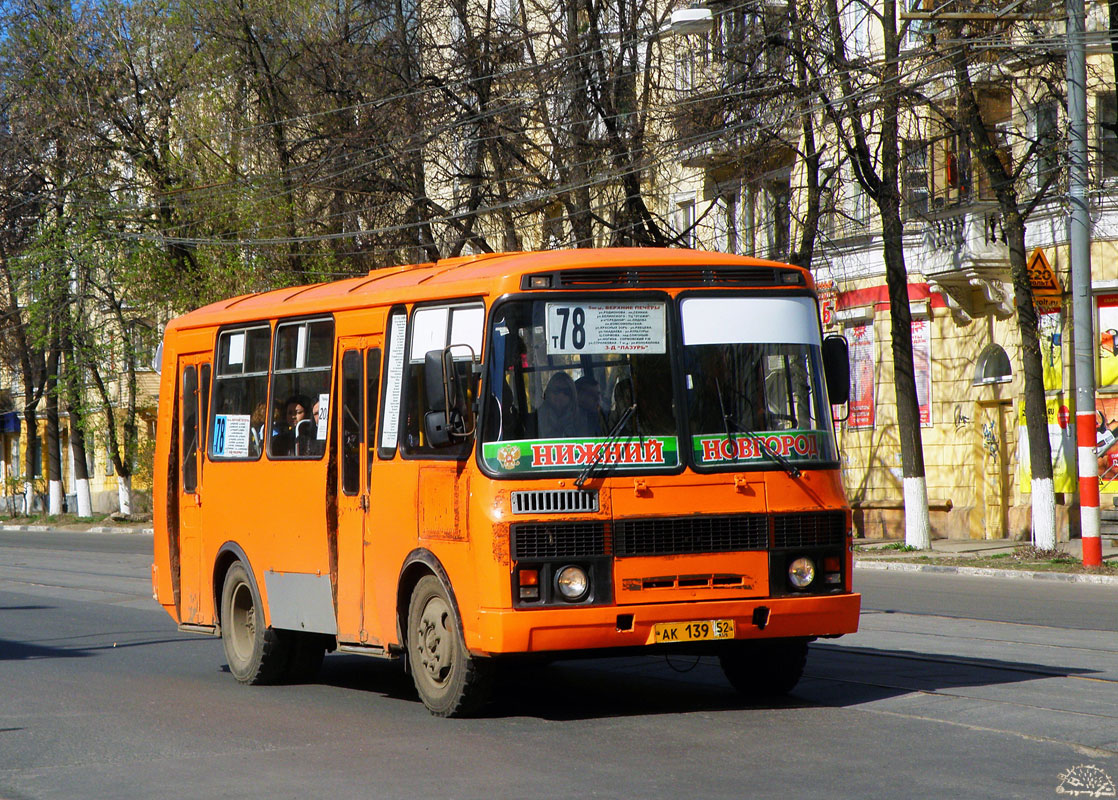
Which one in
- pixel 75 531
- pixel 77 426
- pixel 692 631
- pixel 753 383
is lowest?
pixel 75 531

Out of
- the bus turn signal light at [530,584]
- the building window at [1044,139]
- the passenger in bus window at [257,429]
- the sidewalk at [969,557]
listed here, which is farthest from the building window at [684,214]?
the bus turn signal light at [530,584]

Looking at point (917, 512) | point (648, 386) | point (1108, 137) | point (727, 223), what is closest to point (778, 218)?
point (727, 223)

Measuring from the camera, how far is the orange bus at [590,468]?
8930mm

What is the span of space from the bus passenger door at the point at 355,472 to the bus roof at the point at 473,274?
36 centimetres

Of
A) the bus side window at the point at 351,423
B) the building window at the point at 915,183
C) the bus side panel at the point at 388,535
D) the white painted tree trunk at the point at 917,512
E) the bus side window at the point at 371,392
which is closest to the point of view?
the bus side panel at the point at 388,535

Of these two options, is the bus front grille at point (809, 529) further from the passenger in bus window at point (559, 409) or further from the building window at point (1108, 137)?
the building window at point (1108, 137)

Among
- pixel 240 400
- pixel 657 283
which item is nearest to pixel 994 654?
pixel 657 283

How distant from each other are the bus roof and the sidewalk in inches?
508

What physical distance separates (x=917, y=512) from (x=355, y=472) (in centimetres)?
1732

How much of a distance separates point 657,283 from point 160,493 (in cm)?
593

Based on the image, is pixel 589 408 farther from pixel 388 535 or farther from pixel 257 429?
pixel 257 429

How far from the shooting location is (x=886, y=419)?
31281 millimetres

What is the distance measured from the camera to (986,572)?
2245cm

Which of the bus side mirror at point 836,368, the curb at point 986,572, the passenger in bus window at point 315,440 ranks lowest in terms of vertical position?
the curb at point 986,572
